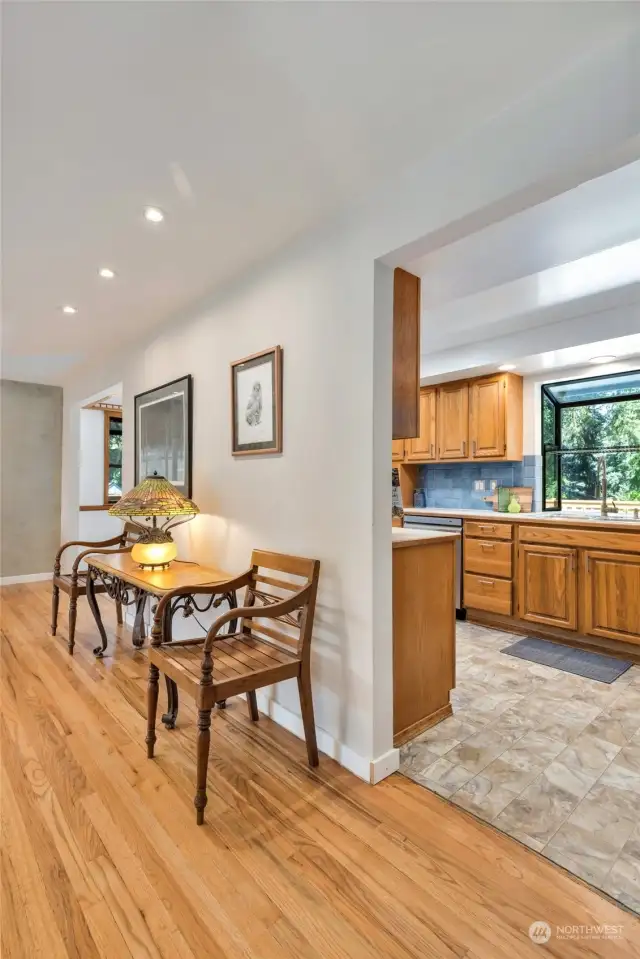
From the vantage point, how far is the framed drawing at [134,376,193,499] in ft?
10.3

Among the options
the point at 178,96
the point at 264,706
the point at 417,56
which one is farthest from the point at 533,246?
the point at 264,706

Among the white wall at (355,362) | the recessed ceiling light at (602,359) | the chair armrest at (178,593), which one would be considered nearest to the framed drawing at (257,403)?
the white wall at (355,362)

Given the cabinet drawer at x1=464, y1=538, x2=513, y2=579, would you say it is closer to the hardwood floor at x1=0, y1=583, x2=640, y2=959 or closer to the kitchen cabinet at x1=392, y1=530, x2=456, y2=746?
the kitchen cabinet at x1=392, y1=530, x2=456, y2=746

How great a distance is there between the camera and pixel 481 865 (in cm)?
146

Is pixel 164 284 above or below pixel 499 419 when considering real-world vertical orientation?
above

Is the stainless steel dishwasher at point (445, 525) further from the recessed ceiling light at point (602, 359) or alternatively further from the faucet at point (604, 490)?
the recessed ceiling light at point (602, 359)

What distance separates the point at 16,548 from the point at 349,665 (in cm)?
513

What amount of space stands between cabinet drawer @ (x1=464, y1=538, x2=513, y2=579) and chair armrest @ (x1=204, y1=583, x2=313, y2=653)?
7.59ft

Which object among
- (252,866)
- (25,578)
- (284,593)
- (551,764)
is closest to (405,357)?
(284,593)

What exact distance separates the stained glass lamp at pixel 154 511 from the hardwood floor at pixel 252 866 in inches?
37.5

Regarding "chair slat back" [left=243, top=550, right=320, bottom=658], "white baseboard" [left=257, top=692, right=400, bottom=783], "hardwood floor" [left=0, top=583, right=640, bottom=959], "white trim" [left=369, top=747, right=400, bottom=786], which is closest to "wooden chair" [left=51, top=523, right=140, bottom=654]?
"hardwood floor" [left=0, top=583, right=640, bottom=959]

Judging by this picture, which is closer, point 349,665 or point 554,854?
point 554,854

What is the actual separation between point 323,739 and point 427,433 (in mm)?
3149

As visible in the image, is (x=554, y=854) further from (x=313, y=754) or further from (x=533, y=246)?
(x=533, y=246)
